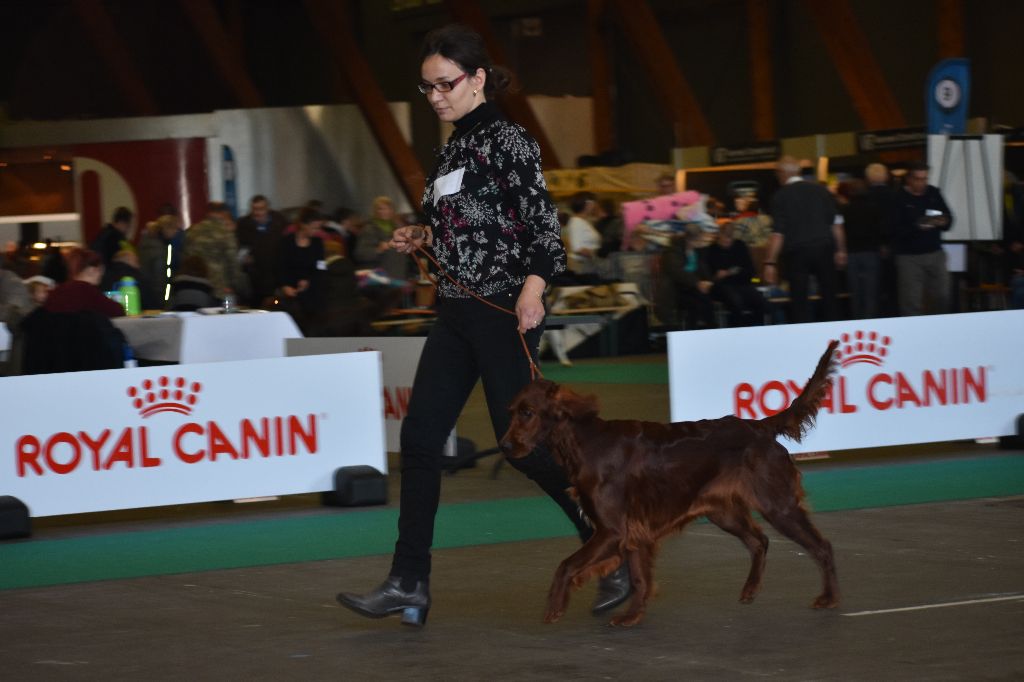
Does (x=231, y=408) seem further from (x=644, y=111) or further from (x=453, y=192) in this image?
(x=644, y=111)

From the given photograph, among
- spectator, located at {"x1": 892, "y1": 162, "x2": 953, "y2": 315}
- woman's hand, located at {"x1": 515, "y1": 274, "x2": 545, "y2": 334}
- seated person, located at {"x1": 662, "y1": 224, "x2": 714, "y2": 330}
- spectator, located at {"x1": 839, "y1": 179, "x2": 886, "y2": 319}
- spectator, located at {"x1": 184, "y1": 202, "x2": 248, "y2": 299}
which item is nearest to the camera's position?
woman's hand, located at {"x1": 515, "y1": 274, "x2": 545, "y2": 334}

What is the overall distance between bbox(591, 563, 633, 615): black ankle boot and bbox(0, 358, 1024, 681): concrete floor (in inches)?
3.6

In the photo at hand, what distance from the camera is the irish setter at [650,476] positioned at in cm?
482

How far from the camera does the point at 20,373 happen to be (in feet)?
28.8

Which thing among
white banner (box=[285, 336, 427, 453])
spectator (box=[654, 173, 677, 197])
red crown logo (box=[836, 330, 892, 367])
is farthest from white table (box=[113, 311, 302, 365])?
spectator (box=[654, 173, 677, 197])

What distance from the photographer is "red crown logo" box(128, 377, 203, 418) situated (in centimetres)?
767

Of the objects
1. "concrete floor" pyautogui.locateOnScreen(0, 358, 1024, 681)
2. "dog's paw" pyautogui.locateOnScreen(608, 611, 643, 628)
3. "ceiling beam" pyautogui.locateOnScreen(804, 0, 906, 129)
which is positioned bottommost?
"concrete floor" pyautogui.locateOnScreen(0, 358, 1024, 681)

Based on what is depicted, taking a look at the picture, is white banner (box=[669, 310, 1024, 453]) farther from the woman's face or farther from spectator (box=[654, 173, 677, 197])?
spectator (box=[654, 173, 677, 197])

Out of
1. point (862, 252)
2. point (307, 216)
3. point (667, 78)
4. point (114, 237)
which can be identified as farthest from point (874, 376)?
point (667, 78)

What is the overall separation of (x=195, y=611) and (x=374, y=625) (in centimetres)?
74

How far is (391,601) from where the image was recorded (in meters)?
4.87

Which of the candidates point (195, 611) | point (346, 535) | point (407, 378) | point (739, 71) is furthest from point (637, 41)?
point (195, 611)

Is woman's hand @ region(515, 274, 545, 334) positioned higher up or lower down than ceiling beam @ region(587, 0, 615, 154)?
lower down

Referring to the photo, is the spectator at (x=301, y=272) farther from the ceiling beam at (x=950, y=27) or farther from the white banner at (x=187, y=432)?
the ceiling beam at (x=950, y=27)
